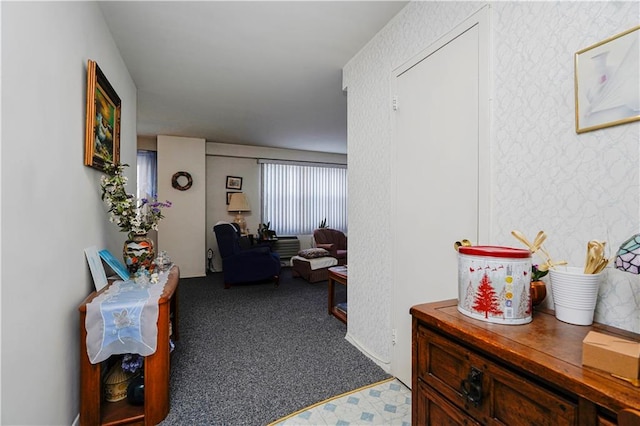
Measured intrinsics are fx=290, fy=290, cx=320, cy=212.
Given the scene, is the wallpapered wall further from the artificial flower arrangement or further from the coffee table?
the artificial flower arrangement

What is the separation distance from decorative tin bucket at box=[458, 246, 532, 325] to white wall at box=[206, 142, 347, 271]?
5.34 meters

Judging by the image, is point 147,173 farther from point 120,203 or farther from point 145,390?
point 145,390

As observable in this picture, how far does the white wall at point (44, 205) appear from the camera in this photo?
966 millimetres

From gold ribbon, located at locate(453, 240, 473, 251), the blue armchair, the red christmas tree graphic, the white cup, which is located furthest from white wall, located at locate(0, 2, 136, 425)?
the blue armchair

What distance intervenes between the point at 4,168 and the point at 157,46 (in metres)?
1.80

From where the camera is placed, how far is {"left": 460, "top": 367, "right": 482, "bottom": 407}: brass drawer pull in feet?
2.76

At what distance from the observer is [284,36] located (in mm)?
2133

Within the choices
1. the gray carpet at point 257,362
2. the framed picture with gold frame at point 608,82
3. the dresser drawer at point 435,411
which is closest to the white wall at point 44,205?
the gray carpet at point 257,362

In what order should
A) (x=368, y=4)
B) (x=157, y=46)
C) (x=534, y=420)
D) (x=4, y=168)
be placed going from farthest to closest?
(x=157, y=46) < (x=368, y=4) < (x=4, y=168) < (x=534, y=420)

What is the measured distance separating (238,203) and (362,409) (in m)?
4.56

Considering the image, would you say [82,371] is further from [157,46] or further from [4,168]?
[157,46]

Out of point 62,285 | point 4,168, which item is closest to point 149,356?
point 62,285

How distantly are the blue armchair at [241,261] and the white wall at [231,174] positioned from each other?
1.39 m

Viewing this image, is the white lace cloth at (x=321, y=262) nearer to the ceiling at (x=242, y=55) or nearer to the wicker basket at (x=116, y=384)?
the ceiling at (x=242, y=55)
